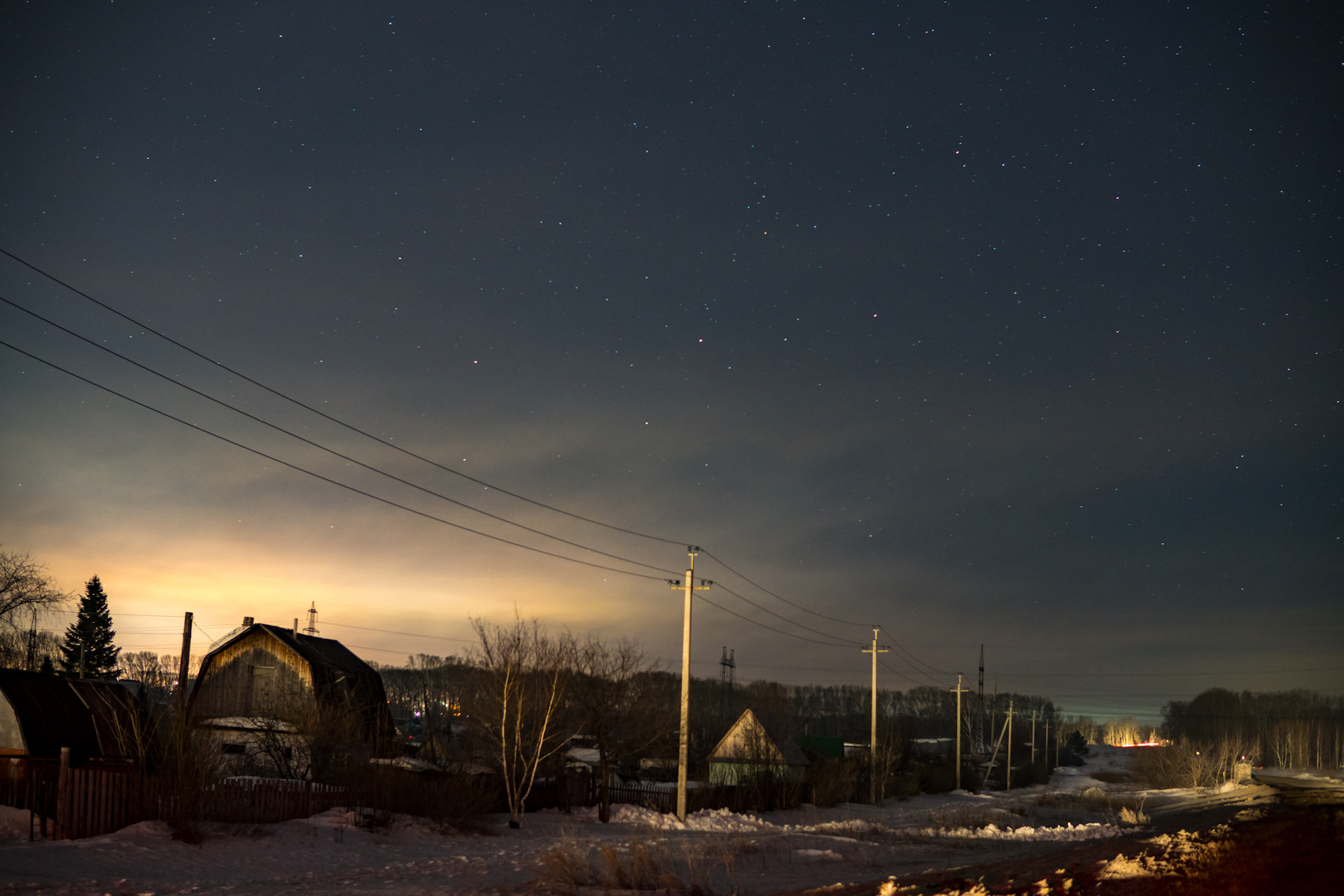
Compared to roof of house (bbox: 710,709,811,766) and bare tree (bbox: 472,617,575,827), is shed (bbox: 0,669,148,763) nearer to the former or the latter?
bare tree (bbox: 472,617,575,827)

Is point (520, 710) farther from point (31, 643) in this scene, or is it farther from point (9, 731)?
point (31, 643)

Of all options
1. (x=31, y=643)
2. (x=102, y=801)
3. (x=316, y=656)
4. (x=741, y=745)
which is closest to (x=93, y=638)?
(x=31, y=643)

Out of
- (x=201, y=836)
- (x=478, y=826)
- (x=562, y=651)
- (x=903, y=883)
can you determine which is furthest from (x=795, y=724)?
(x=903, y=883)

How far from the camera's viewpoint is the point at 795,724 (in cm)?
7375

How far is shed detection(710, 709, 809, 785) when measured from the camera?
56.2m

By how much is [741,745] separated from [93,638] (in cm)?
5472

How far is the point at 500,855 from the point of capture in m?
22.7

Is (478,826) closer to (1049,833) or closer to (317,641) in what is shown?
(1049,833)

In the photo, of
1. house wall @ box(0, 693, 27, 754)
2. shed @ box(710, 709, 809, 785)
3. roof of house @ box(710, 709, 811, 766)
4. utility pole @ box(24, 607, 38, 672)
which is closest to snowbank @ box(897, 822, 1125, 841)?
shed @ box(710, 709, 809, 785)

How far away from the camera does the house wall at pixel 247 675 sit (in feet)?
157

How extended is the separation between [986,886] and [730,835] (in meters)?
18.0

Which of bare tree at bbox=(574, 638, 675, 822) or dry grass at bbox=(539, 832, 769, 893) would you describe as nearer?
dry grass at bbox=(539, 832, 769, 893)

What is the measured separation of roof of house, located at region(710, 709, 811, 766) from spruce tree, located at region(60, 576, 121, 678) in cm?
5061

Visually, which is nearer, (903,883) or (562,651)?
(903,883)
